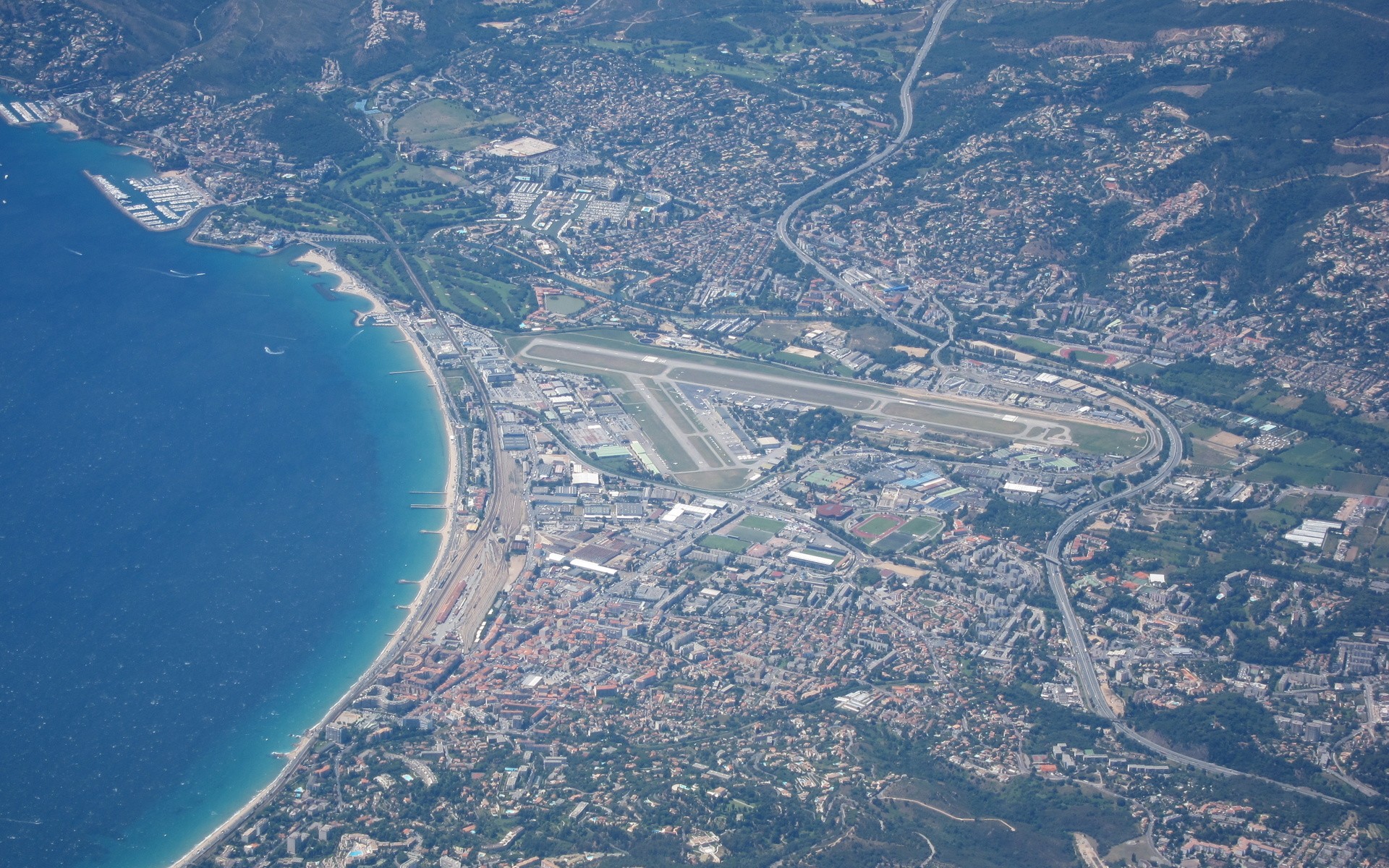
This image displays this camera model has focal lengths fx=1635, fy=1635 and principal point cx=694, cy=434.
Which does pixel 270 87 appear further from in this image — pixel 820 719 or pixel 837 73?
pixel 820 719

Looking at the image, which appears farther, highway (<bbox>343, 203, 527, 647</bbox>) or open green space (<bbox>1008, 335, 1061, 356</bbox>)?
open green space (<bbox>1008, 335, 1061, 356</bbox>)

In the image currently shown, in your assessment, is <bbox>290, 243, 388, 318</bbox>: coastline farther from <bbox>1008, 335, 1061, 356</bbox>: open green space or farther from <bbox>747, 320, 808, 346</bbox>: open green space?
<bbox>1008, 335, 1061, 356</bbox>: open green space

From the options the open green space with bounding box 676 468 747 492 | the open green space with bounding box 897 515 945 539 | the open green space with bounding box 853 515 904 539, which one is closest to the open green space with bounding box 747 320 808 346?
the open green space with bounding box 676 468 747 492

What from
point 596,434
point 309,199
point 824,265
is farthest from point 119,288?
point 824,265

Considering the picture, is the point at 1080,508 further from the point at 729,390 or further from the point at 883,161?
the point at 883,161

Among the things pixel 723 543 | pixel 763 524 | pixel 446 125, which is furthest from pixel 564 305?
pixel 723 543

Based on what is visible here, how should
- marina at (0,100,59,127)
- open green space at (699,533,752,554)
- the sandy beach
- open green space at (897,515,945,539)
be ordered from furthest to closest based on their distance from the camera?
marina at (0,100,59,127) < the sandy beach < open green space at (897,515,945,539) < open green space at (699,533,752,554)
